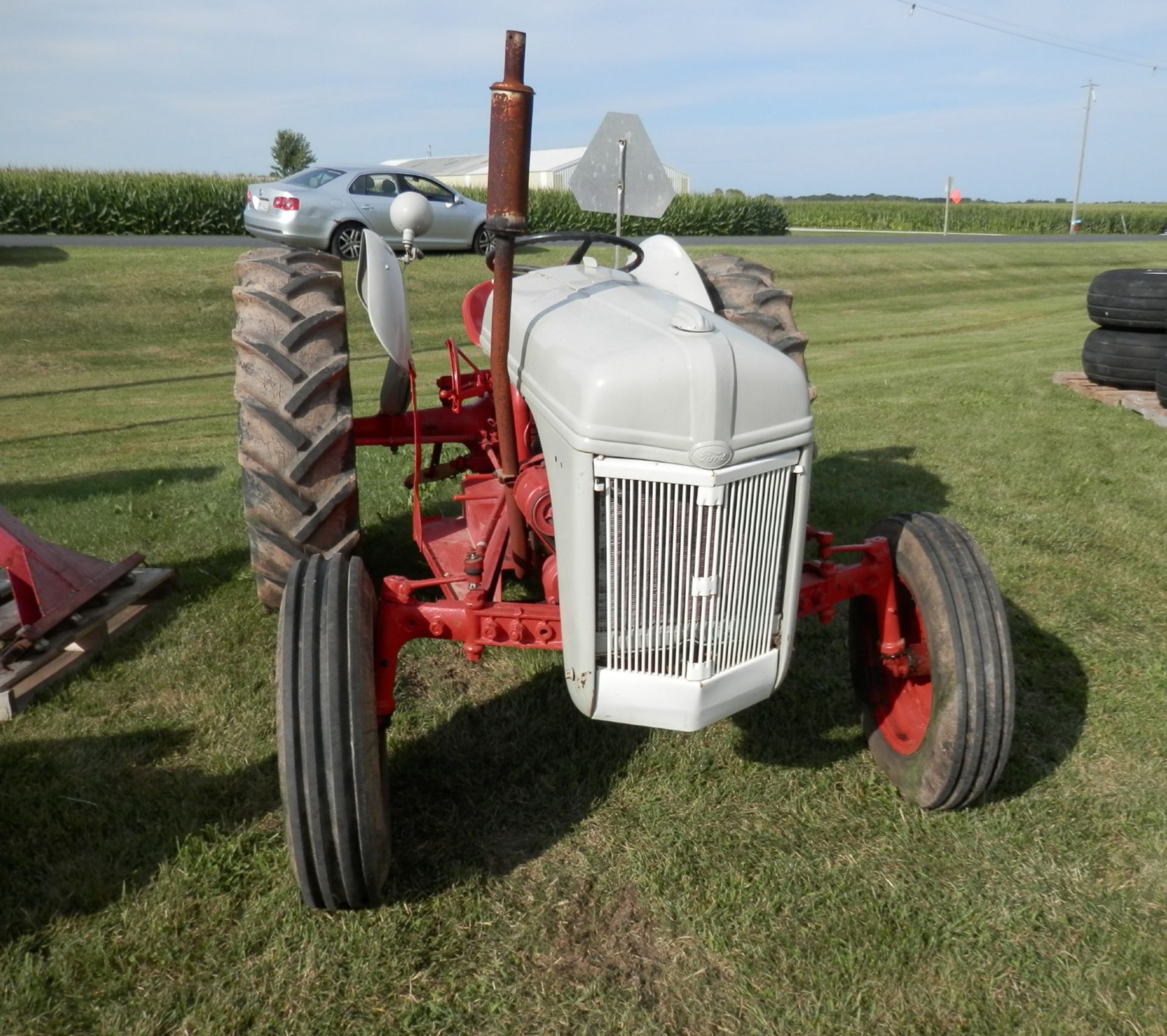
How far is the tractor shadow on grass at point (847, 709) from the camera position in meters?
3.30

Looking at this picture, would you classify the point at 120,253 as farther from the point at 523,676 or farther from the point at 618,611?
the point at 618,611

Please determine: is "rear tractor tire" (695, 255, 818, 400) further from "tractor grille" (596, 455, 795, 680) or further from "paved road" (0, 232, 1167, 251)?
"paved road" (0, 232, 1167, 251)

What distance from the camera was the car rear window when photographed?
54.1 feet

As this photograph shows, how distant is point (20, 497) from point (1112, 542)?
5768mm

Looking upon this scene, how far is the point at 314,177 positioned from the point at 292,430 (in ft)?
47.5

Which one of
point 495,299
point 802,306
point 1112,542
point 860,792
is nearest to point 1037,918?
point 860,792

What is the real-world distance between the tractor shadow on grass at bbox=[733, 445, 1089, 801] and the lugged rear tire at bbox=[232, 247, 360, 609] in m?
1.55

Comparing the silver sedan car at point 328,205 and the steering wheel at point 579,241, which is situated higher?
the silver sedan car at point 328,205

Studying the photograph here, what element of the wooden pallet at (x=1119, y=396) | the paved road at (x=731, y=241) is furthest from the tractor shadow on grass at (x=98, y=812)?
the paved road at (x=731, y=241)

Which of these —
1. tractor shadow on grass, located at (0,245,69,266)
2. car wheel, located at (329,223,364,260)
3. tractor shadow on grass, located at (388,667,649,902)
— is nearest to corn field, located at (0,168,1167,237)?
car wheel, located at (329,223,364,260)

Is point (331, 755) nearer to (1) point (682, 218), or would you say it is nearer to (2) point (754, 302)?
(2) point (754, 302)

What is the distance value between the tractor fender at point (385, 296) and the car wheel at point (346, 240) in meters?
12.7

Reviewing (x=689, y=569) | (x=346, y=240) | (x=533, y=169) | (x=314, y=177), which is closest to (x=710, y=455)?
(x=689, y=569)

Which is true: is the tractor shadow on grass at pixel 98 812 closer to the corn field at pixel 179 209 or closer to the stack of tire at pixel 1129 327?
the stack of tire at pixel 1129 327
